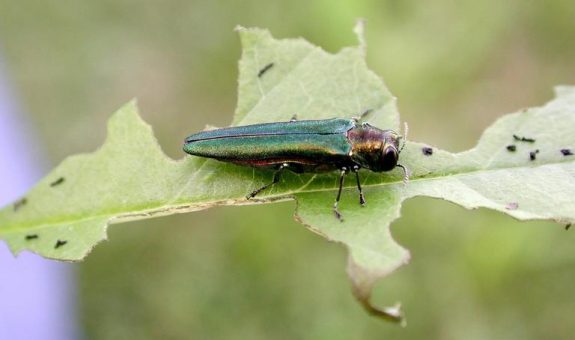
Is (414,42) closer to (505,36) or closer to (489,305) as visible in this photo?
(505,36)

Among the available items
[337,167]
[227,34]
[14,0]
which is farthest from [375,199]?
[14,0]

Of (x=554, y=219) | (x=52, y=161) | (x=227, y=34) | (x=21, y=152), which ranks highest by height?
(x=227, y=34)

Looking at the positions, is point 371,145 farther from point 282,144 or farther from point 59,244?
point 59,244

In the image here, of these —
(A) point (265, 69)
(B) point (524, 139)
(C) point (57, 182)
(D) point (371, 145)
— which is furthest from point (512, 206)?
(C) point (57, 182)

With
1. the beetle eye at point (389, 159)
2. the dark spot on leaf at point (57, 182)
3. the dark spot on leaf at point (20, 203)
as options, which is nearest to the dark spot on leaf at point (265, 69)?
the beetle eye at point (389, 159)

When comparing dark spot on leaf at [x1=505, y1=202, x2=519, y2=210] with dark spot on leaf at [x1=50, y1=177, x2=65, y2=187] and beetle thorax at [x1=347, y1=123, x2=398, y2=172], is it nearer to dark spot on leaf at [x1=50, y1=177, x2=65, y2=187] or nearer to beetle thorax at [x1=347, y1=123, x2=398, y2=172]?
beetle thorax at [x1=347, y1=123, x2=398, y2=172]

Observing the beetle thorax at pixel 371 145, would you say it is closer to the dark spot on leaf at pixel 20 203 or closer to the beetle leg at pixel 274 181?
the beetle leg at pixel 274 181

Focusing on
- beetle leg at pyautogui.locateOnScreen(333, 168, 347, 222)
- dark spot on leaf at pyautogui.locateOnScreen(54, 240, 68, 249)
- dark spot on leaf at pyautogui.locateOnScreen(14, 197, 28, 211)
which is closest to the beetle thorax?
beetle leg at pyautogui.locateOnScreen(333, 168, 347, 222)
